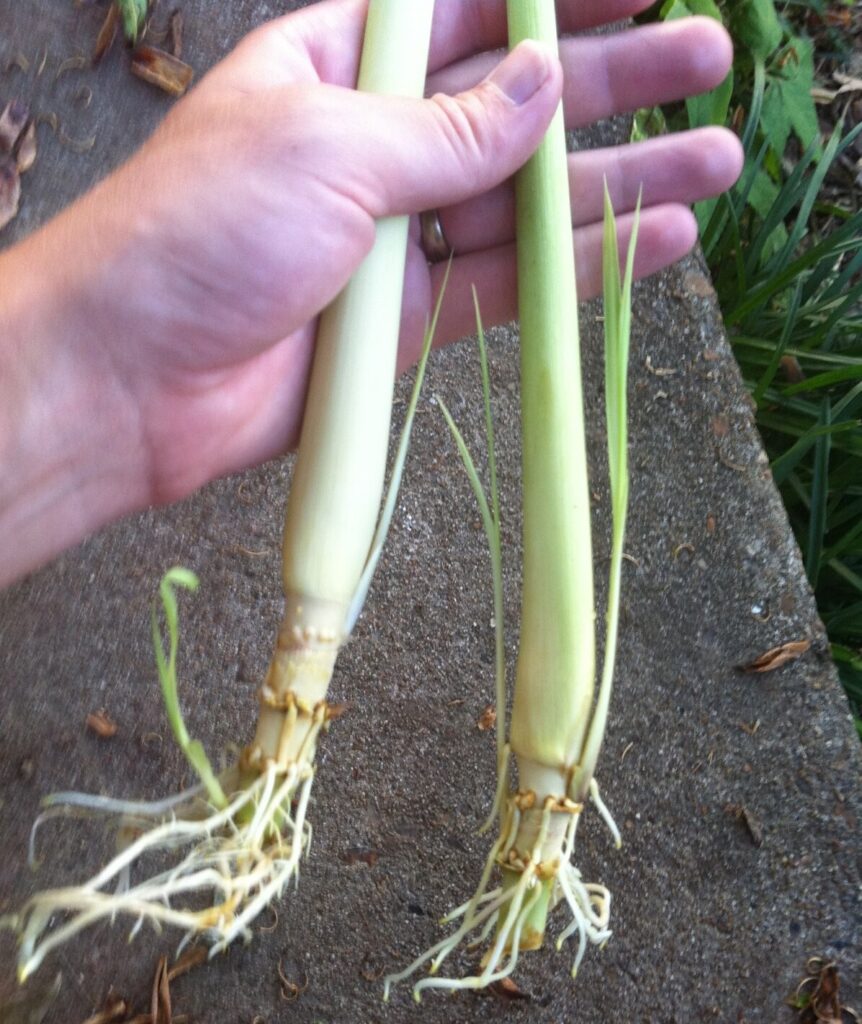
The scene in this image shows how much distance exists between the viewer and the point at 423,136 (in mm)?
939

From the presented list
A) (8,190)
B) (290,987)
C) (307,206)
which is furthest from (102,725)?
(8,190)

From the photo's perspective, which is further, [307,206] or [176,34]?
[176,34]

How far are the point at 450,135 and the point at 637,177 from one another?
0.46 metres

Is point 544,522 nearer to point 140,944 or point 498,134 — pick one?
point 498,134

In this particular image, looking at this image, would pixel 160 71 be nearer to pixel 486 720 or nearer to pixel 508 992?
pixel 486 720

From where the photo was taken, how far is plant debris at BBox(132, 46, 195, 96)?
4.93 feet

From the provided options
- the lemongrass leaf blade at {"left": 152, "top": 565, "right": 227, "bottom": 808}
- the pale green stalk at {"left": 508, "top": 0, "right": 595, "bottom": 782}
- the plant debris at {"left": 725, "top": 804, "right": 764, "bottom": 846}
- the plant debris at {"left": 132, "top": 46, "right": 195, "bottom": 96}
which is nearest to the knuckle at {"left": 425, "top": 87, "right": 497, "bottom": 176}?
the pale green stalk at {"left": 508, "top": 0, "right": 595, "bottom": 782}

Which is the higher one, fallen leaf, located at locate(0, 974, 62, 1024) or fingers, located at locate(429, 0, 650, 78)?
fingers, located at locate(429, 0, 650, 78)

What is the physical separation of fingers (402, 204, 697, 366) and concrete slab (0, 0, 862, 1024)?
6.6 inches

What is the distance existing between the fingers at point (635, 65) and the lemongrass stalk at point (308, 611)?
8.4 inches

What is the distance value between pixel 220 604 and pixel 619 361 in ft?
2.47

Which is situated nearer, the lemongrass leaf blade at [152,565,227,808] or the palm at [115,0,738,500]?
the lemongrass leaf blade at [152,565,227,808]

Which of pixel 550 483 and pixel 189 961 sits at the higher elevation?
pixel 550 483

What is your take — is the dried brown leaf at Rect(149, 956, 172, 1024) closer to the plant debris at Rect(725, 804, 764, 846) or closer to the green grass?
the plant debris at Rect(725, 804, 764, 846)
